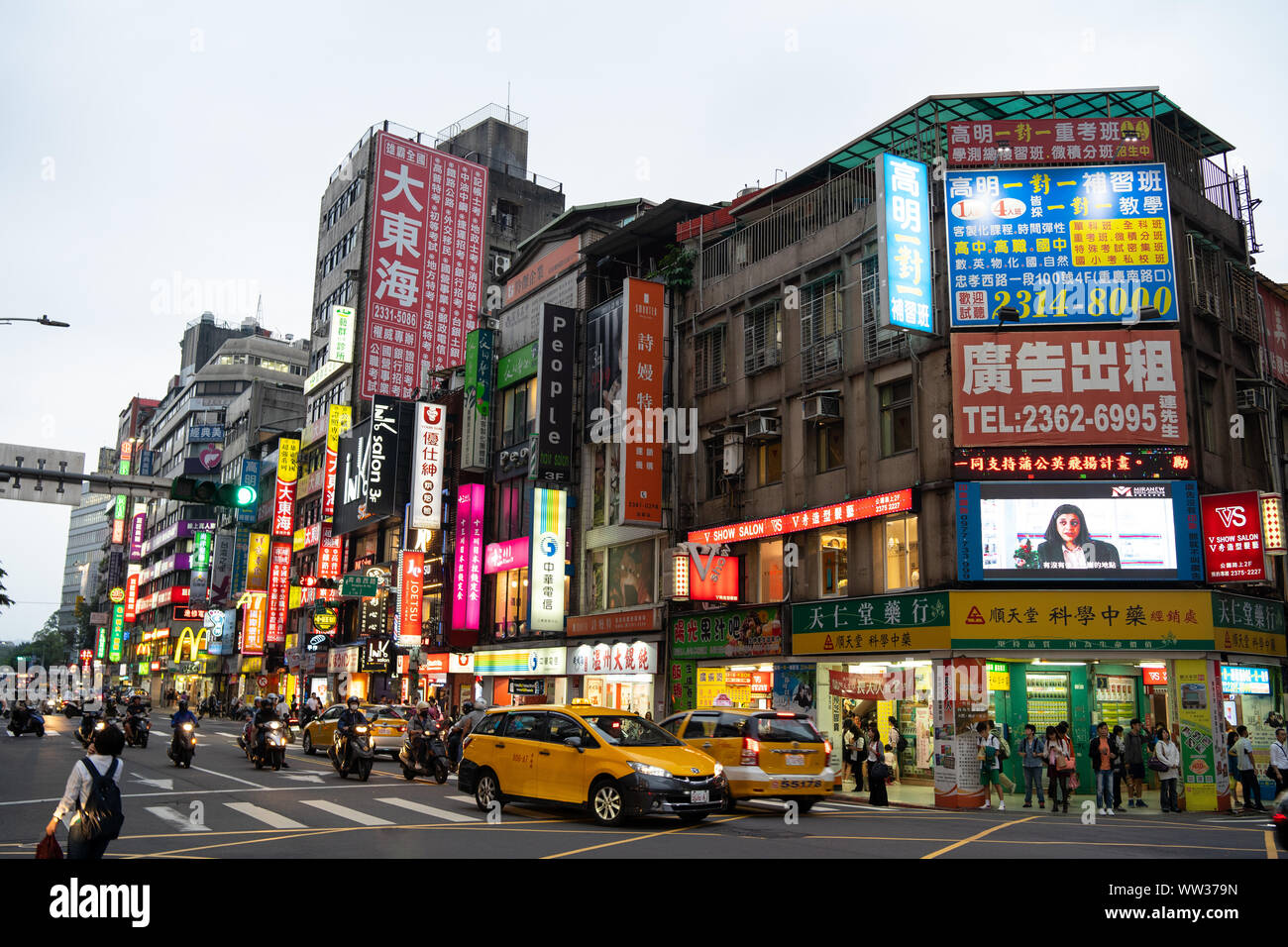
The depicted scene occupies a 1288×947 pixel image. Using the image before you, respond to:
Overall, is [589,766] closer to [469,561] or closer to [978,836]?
[978,836]

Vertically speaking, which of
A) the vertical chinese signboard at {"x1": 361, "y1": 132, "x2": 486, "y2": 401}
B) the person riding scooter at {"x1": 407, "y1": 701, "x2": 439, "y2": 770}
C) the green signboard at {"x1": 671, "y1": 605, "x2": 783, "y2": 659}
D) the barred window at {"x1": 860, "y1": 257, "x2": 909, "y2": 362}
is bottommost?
the person riding scooter at {"x1": 407, "y1": 701, "x2": 439, "y2": 770}

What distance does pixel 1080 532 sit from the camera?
74.0 ft

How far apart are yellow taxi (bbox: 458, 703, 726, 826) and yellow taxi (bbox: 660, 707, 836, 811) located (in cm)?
149

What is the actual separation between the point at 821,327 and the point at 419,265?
105 feet

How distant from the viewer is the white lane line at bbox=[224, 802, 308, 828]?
47.1 feet

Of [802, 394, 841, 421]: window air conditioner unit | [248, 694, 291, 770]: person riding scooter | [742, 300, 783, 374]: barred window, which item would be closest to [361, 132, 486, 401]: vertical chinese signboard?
[742, 300, 783, 374]: barred window

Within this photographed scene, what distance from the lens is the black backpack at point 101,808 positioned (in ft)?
27.3

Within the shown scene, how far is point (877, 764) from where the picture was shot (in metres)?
19.9

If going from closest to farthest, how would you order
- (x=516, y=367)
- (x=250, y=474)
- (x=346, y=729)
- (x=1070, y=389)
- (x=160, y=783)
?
(x=160, y=783) → (x=346, y=729) → (x=1070, y=389) → (x=516, y=367) → (x=250, y=474)

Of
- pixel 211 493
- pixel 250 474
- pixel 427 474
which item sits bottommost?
pixel 211 493

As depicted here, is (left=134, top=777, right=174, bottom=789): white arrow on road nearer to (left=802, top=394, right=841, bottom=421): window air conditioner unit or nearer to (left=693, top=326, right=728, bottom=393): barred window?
(left=802, top=394, right=841, bottom=421): window air conditioner unit

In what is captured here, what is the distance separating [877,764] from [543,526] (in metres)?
18.4

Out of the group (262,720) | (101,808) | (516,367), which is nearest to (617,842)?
(101,808)
